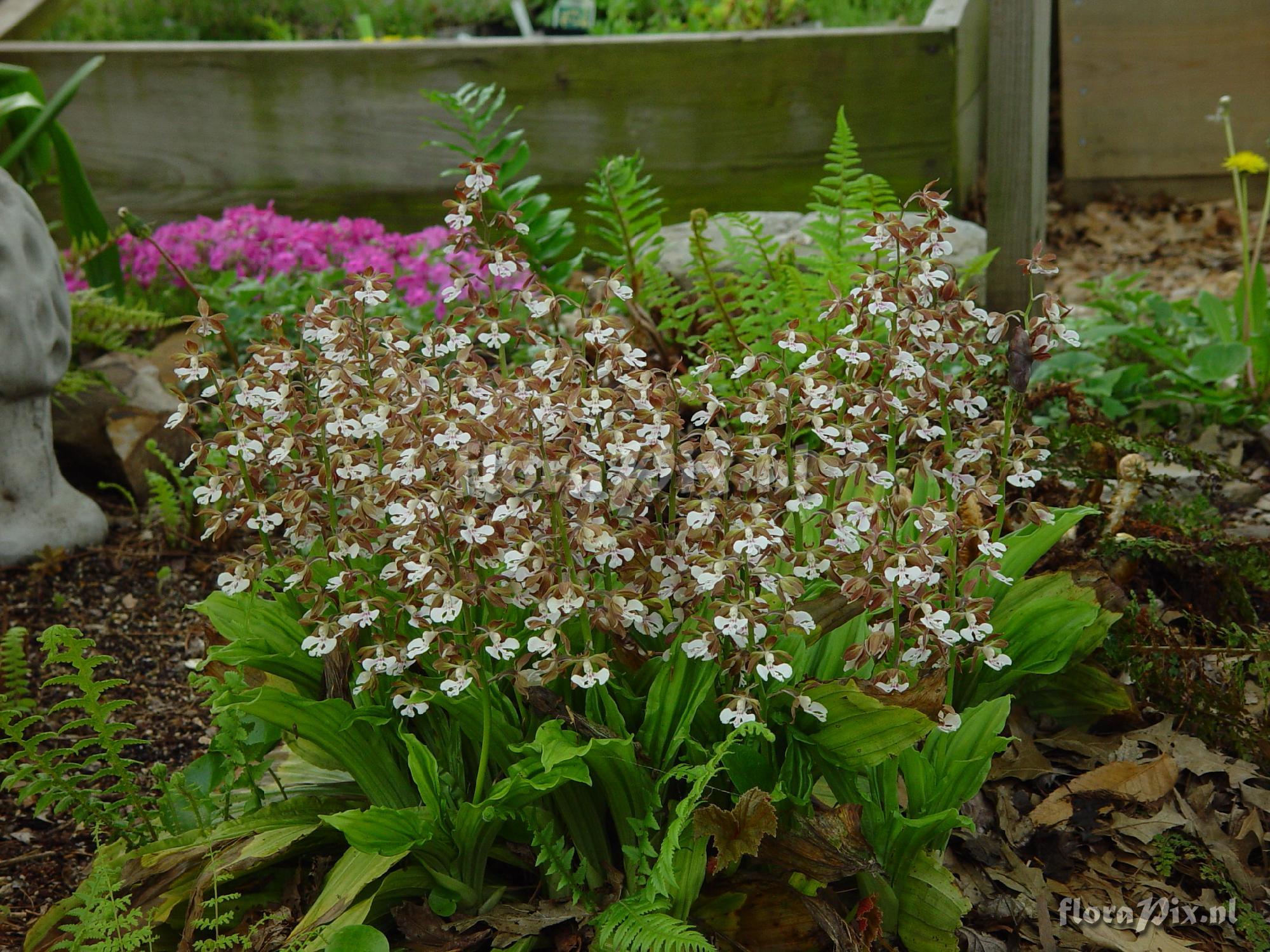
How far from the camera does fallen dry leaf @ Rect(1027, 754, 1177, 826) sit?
7.07ft

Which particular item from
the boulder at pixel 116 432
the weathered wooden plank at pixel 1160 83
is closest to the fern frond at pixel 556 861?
the boulder at pixel 116 432

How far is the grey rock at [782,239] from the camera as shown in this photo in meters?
4.12

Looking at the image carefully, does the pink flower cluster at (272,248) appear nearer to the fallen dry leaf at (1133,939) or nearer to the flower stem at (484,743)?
the flower stem at (484,743)

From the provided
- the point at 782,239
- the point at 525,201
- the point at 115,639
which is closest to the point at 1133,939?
the point at 115,639

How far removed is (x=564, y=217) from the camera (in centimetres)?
367

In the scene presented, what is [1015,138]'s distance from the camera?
11.4ft

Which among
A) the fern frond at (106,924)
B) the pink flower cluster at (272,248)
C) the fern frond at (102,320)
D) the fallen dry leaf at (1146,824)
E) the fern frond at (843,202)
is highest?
the fern frond at (843,202)

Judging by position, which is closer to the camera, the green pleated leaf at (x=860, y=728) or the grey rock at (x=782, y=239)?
the green pleated leaf at (x=860, y=728)

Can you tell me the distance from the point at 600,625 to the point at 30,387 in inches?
84.9

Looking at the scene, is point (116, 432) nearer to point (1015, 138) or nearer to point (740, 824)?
point (740, 824)

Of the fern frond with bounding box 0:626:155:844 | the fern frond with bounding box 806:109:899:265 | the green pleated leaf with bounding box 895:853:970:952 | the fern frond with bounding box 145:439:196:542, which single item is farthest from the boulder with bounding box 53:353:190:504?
the green pleated leaf with bounding box 895:853:970:952

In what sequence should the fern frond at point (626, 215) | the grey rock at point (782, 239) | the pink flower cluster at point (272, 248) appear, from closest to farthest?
the fern frond at point (626, 215) < the grey rock at point (782, 239) < the pink flower cluster at point (272, 248)

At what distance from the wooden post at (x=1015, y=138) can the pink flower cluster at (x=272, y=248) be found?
187 cm
